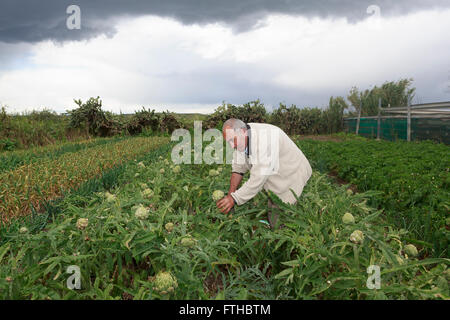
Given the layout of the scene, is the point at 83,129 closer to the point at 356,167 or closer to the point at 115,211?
the point at 356,167

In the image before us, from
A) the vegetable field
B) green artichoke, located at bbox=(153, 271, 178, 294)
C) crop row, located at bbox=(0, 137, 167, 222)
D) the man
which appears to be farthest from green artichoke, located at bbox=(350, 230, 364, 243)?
crop row, located at bbox=(0, 137, 167, 222)

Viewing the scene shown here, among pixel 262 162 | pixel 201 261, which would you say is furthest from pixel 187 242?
pixel 262 162

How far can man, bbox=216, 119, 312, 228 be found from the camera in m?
2.64

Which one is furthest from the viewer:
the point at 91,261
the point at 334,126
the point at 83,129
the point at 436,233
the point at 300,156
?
the point at 334,126

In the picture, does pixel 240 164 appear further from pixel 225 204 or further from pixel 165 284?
pixel 165 284

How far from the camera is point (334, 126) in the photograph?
22250mm

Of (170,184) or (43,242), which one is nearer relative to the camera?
(43,242)

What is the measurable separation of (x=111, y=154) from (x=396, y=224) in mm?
6155

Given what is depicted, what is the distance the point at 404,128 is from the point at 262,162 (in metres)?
14.7

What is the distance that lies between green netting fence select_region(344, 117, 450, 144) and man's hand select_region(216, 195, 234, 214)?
1259 cm

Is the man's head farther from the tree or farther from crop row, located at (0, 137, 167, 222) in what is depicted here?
the tree

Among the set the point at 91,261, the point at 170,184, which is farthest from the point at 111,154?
the point at 91,261

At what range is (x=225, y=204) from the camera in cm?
261
